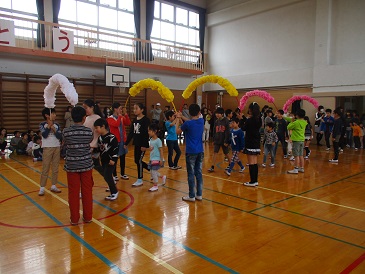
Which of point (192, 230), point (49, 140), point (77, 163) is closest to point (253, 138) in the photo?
point (192, 230)

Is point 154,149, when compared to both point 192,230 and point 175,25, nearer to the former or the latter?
point 192,230

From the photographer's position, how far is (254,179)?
596 centimetres

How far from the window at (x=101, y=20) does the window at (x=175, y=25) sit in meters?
1.61

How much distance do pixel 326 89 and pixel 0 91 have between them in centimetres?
1320

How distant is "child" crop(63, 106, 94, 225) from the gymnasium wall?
1192cm

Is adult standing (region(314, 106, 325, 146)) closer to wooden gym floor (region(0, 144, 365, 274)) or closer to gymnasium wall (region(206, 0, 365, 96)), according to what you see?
gymnasium wall (region(206, 0, 365, 96))

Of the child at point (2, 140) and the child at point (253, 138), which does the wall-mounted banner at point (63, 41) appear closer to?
the child at point (2, 140)

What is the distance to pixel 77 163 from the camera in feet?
12.6

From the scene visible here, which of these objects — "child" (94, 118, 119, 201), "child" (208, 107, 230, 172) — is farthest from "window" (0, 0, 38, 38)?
"child" (94, 118, 119, 201)

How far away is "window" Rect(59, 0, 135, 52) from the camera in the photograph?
13.0 meters

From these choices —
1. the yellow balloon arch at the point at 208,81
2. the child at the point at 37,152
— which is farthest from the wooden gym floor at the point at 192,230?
the child at the point at 37,152

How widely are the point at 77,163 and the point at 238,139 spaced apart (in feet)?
13.0

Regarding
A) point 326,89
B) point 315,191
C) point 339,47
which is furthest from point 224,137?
point 339,47

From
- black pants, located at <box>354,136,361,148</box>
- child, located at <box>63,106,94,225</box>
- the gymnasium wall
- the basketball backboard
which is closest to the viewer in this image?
child, located at <box>63,106,94,225</box>
